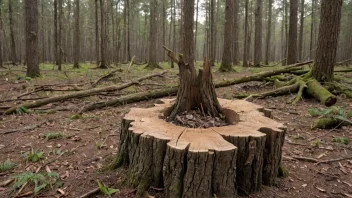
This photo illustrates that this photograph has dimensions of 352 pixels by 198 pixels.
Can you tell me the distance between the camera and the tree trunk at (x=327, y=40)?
248 inches

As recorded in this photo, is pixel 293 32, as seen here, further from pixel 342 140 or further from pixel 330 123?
pixel 342 140

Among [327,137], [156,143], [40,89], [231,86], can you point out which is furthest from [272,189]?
[40,89]

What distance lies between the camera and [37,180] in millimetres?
2924

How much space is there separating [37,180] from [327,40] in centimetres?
704

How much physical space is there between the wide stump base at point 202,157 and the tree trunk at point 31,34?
31.0 feet

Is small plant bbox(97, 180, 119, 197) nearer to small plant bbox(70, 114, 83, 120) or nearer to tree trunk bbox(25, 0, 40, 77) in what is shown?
small plant bbox(70, 114, 83, 120)

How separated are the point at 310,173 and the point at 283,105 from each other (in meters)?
3.37

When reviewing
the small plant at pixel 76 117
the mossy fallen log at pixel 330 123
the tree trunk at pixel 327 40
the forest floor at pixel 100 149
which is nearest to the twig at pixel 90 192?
the forest floor at pixel 100 149

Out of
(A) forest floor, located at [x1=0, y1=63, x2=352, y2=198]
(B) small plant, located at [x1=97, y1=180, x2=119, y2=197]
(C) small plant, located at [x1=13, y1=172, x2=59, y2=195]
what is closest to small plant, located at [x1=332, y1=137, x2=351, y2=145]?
(A) forest floor, located at [x1=0, y1=63, x2=352, y2=198]

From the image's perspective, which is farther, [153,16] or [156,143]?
[153,16]

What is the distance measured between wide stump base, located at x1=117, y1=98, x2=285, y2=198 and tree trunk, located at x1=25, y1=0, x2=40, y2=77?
9.44m

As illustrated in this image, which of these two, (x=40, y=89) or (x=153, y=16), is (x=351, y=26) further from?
(x=40, y=89)

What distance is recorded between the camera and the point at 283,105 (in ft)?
20.5

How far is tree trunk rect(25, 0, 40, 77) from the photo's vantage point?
1008 cm
